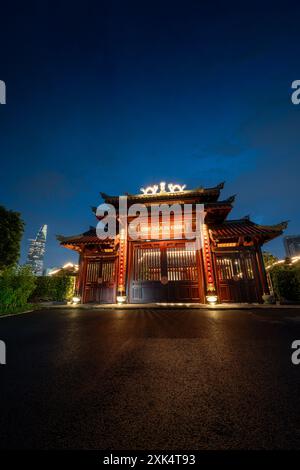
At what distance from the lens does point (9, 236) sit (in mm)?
19719

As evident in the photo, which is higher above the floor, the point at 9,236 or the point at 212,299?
the point at 9,236

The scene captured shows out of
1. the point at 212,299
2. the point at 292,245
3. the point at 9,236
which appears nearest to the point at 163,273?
the point at 212,299

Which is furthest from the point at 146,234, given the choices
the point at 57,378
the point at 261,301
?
the point at 57,378

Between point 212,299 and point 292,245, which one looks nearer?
point 212,299

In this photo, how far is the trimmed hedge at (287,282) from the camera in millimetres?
10797

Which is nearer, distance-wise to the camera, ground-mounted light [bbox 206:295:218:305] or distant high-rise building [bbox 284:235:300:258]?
ground-mounted light [bbox 206:295:218:305]

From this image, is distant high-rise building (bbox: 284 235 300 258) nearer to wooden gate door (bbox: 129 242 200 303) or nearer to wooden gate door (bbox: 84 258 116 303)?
wooden gate door (bbox: 129 242 200 303)

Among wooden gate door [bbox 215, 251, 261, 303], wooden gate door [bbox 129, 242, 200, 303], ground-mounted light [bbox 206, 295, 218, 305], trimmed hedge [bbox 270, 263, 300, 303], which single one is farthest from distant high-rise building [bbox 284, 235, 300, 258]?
ground-mounted light [bbox 206, 295, 218, 305]

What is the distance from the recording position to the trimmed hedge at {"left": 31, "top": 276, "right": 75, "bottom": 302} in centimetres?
1477

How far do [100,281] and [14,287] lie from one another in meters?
4.58

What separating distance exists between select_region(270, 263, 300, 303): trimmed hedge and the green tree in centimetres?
2390

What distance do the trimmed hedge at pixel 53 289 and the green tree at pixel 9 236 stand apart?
7211mm

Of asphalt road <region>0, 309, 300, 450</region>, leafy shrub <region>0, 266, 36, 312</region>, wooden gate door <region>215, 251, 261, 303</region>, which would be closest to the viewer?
asphalt road <region>0, 309, 300, 450</region>

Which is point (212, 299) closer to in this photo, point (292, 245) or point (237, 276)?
point (237, 276)
